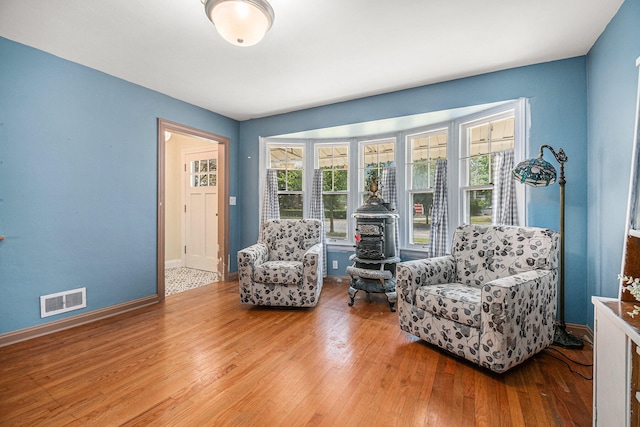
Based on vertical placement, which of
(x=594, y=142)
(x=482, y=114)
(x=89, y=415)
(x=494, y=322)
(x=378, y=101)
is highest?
(x=378, y=101)

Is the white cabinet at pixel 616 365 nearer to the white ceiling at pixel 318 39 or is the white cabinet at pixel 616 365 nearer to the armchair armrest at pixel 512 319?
the armchair armrest at pixel 512 319

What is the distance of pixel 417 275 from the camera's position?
234 centimetres

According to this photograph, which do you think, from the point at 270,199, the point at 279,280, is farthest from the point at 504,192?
the point at 270,199

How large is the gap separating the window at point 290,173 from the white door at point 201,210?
1.10 m

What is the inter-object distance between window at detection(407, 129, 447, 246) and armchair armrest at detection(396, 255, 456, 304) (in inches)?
44.9

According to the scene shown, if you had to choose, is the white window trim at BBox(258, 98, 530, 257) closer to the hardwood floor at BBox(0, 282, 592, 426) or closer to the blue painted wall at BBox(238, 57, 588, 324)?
the blue painted wall at BBox(238, 57, 588, 324)

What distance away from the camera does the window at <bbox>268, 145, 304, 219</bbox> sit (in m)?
4.53

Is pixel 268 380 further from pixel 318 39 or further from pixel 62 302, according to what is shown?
pixel 318 39

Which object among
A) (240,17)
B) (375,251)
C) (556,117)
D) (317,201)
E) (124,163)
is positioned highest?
(240,17)

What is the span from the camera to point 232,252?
4.53m

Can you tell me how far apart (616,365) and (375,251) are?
222cm

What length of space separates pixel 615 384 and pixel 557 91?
2.57 meters

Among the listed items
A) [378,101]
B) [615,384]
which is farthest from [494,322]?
[378,101]

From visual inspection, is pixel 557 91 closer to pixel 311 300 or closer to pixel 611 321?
pixel 611 321
